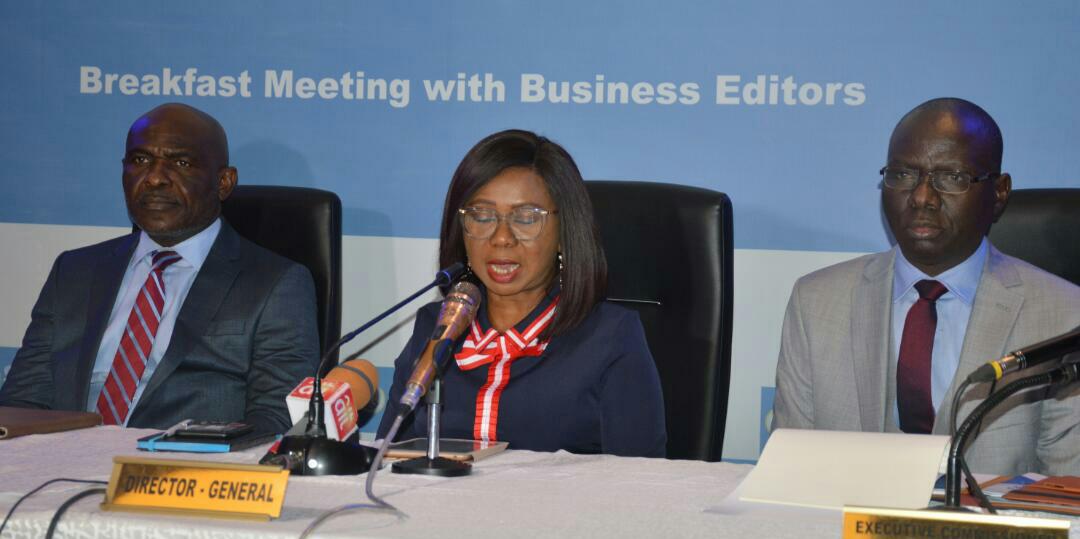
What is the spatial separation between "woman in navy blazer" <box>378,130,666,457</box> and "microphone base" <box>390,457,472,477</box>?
0.58 metres

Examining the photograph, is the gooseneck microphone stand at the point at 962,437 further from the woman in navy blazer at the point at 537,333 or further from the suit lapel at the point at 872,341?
the suit lapel at the point at 872,341

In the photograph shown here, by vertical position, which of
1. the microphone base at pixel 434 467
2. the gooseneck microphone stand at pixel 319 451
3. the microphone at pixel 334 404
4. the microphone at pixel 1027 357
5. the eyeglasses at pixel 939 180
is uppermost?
the eyeglasses at pixel 939 180

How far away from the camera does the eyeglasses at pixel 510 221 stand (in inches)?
95.0

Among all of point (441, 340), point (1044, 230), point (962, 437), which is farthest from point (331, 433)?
point (1044, 230)

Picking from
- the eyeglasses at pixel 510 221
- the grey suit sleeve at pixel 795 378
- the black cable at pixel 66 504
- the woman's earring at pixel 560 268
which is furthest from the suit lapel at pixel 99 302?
the grey suit sleeve at pixel 795 378

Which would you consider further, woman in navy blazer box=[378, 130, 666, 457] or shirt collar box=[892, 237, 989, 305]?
shirt collar box=[892, 237, 989, 305]

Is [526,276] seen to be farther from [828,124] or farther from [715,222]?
[828,124]

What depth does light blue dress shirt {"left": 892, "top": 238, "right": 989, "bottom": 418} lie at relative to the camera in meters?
2.54

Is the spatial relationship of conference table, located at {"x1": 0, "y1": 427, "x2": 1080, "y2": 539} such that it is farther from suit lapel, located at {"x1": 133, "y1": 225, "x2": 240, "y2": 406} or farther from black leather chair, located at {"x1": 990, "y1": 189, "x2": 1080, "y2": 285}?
black leather chair, located at {"x1": 990, "y1": 189, "x2": 1080, "y2": 285}

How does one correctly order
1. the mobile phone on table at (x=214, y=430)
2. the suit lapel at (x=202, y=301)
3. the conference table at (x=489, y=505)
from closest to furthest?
the conference table at (x=489, y=505) → the mobile phone on table at (x=214, y=430) → the suit lapel at (x=202, y=301)

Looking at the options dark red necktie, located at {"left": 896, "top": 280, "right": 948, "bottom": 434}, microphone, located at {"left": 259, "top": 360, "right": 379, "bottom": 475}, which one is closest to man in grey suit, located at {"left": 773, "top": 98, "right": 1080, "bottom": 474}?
dark red necktie, located at {"left": 896, "top": 280, "right": 948, "bottom": 434}

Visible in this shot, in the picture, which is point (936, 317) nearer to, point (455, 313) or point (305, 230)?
point (455, 313)

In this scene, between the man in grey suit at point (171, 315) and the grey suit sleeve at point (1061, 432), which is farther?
the man in grey suit at point (171, 315)

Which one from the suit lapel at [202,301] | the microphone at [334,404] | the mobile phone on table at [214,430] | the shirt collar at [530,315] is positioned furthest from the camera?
the suit lapel at [202,301]
